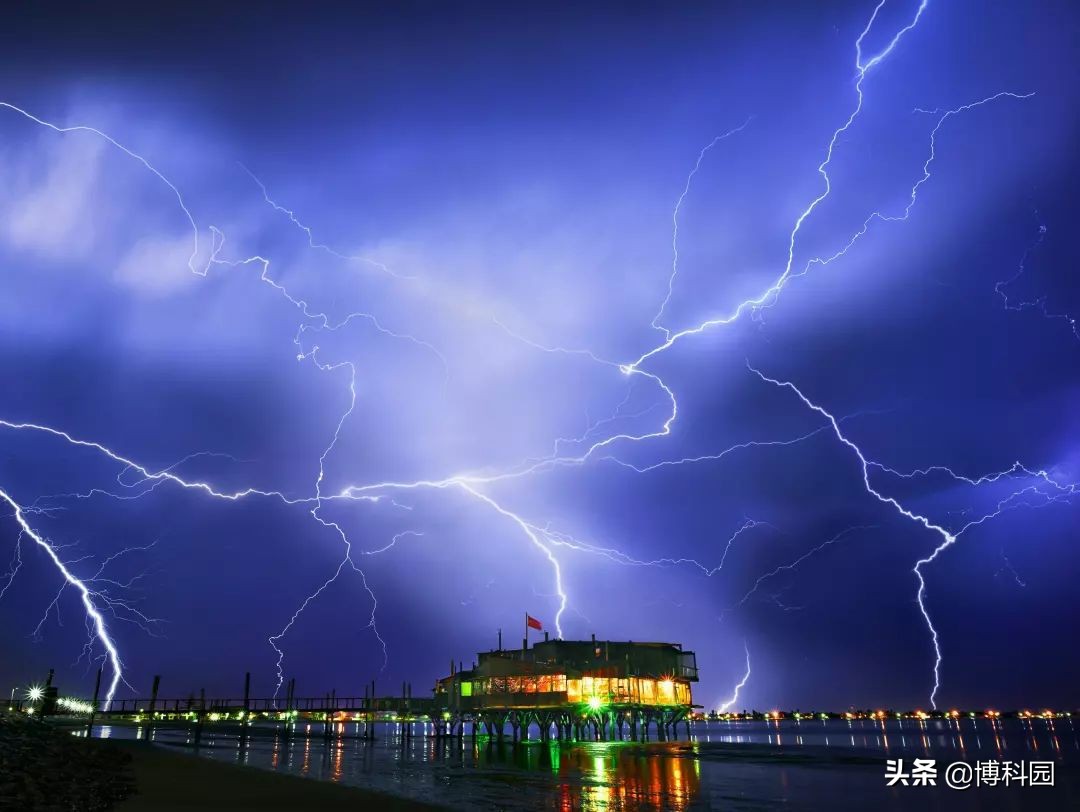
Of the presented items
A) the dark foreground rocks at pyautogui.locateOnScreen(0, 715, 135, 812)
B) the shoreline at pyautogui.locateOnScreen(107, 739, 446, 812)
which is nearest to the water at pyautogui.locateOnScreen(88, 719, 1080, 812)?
the shoreline at pyautogui.locateOnScreen(107, 739, 446, 812)

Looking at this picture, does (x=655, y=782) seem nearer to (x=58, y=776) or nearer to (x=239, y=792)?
(x=239, y=792)

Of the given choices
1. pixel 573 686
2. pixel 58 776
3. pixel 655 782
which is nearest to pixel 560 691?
pixel 573 686

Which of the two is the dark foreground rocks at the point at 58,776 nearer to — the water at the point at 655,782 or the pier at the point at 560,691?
the water at the point at 655,782

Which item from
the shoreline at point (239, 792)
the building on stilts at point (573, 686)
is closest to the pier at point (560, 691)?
the building on stilts at point (573, 686)

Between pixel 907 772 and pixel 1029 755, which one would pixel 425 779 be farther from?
pixel 1029 755

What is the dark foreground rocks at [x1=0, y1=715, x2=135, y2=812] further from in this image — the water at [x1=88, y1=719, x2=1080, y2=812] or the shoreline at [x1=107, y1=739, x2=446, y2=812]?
the water at [x1=88, y1=719, x2=1080, y2=812]

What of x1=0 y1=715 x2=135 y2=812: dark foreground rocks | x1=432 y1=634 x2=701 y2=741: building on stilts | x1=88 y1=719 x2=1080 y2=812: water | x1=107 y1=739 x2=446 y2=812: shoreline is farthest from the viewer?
x1=432 y1=634 x2=701 y2=741: building on stilts

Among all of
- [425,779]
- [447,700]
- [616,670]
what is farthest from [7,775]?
[447,700]

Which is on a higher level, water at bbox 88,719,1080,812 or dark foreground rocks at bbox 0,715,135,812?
dark foreground rocks at bbox 0,715,135,812
